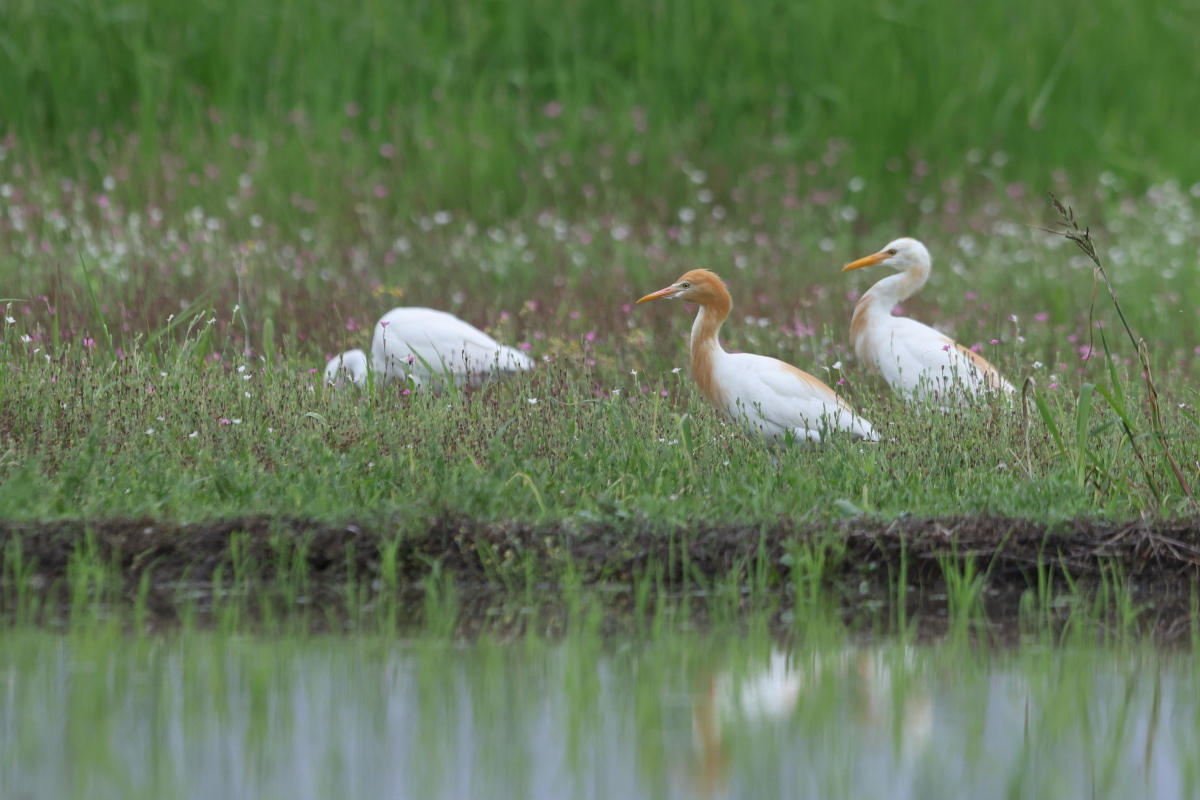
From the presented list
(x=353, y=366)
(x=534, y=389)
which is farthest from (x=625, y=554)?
(x=353, y=366)

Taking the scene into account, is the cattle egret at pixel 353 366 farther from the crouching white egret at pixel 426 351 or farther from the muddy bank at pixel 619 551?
the muddy bank at pixel 619 551

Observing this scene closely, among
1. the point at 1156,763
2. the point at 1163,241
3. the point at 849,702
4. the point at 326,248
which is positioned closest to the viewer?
the point at 1156,763

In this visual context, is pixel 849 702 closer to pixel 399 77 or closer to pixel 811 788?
pixel 811 788

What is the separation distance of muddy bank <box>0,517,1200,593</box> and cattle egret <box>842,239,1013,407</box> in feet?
4.99

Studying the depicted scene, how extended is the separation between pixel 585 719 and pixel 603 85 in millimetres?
11240

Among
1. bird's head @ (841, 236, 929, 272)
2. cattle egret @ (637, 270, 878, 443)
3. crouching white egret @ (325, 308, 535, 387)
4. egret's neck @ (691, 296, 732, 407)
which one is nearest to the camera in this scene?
cattle egret @ (637, 270, 878, 443)

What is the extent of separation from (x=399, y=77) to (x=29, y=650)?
1029 cm

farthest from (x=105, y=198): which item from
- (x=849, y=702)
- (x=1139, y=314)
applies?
(x=849, y=702)

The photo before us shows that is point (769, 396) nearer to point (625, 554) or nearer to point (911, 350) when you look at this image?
point (911, 350)

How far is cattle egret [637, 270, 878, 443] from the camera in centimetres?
652

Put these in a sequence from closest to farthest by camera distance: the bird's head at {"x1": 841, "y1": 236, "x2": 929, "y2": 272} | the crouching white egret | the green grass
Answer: the green grass → the crouching white egret → the bird's head at {"x1": 841, "y1": 236, "x2": 929, "y2": 272}

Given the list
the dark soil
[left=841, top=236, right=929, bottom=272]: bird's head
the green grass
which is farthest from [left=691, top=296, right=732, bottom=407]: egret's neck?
the dark soil

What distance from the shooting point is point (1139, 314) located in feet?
32.3

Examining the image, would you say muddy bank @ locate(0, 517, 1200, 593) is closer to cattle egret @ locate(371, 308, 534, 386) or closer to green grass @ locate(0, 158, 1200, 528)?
green grass @ locate(0, 158, 1200, 528)
